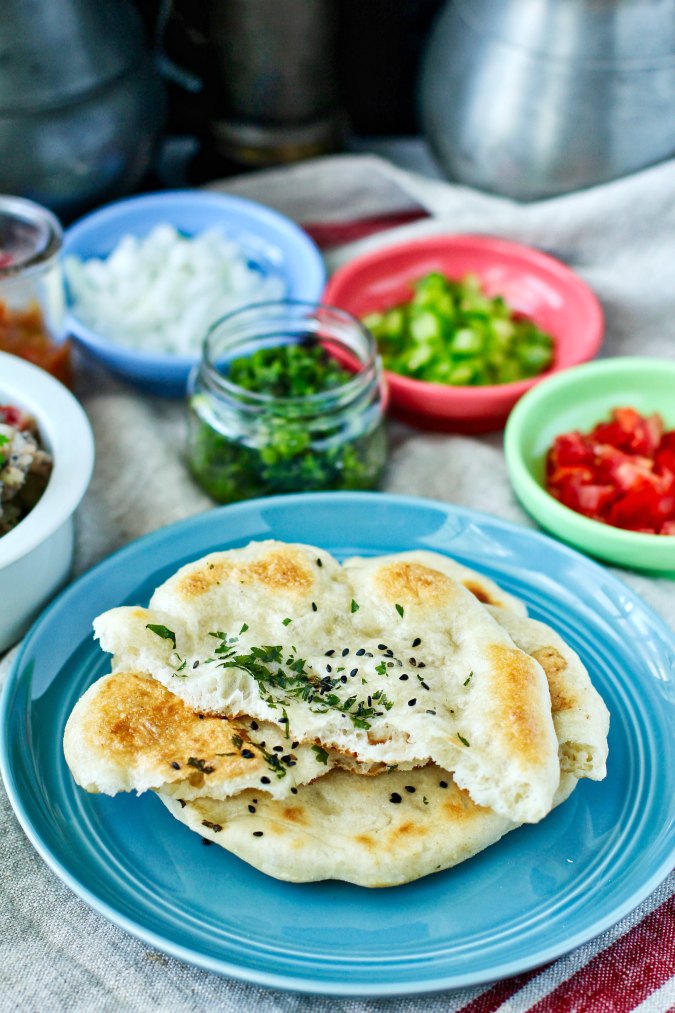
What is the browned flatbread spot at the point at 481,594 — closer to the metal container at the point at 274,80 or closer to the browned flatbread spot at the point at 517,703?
the browned flatbread spot at the point at 517,703

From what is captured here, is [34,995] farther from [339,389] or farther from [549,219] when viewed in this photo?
[549,219]

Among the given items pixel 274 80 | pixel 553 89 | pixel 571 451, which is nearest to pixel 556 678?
pixel 571 451

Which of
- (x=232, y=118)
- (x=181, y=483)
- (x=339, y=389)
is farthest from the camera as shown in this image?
(x=232, y=118)

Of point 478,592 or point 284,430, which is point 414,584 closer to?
point 478,592

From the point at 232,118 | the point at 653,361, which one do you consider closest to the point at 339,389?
the point at 653,361

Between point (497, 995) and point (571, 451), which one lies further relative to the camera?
point (571, 451)

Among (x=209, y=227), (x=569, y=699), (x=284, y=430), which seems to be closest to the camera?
(x=569, y=699)
